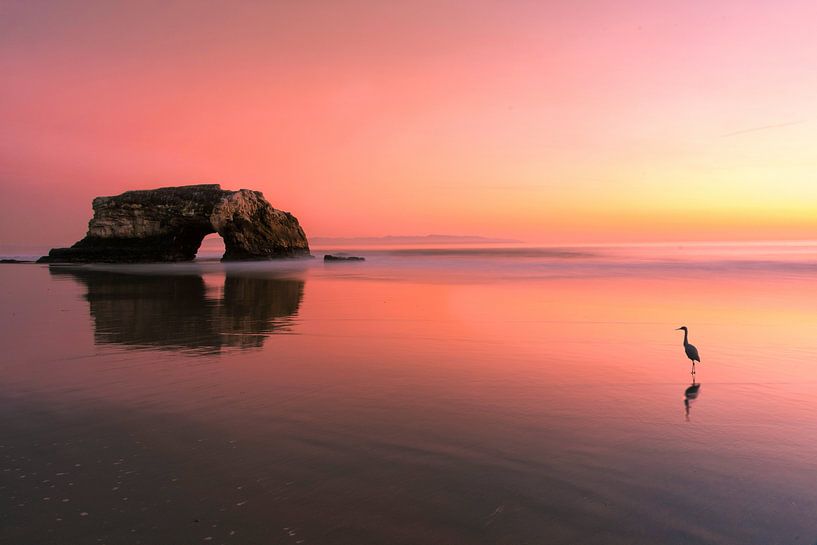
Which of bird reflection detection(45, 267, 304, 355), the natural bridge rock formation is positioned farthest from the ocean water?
the natural bridge rock formation

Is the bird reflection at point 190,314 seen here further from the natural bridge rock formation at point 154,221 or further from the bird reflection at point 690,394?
the natural bridge rock formation at point 154,221

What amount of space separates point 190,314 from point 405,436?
1312 centimetres

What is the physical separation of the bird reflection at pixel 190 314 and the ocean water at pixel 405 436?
186 mm

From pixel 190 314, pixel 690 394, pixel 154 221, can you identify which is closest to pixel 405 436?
pixel 690 394

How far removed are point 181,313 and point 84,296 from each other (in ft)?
26.9

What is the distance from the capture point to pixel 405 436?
6176 millimetres

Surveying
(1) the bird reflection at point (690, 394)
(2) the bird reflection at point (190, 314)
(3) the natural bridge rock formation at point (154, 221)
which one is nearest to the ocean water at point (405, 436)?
(1) the bird reflection at point (690, 394)

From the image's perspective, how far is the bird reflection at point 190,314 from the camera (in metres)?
12.2

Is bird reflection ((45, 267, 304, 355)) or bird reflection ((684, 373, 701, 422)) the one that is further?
bird reflection ((45, 267, 304, 355))

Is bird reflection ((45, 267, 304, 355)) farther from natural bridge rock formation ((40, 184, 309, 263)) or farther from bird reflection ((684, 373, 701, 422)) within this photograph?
natural bridge rock formation ((40, 184, 309, 263))

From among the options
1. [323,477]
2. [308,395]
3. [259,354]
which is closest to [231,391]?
[308,395]

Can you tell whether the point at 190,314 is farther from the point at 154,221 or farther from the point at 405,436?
the point at 154,221

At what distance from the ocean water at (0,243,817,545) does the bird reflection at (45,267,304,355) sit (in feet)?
0.61

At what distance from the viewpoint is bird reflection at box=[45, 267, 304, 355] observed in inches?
482
